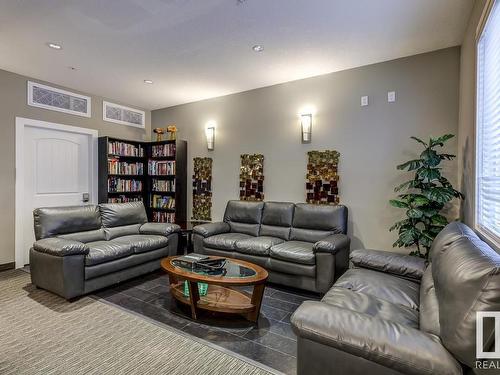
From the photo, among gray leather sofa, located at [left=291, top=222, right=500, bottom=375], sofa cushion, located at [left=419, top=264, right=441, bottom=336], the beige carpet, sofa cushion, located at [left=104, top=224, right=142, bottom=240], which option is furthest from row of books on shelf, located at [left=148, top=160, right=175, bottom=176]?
sofa cushion, located at [left=419, top=264, right=441, bottom=336]

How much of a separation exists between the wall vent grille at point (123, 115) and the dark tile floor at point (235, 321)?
307cm

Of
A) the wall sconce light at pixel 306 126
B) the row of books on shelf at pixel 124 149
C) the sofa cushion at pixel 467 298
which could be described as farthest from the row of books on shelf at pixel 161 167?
the sofa cushion at pixel 467 298

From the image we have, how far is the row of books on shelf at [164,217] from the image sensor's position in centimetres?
497

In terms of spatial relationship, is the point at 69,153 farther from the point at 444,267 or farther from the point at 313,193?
the point at 444,267

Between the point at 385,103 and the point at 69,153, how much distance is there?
4.67 m

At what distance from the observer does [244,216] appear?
160 inches

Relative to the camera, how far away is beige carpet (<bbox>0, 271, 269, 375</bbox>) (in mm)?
1812

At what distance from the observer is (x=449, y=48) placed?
2996mm

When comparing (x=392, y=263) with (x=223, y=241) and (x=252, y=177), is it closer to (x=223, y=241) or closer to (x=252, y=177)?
(x=223, y=241)

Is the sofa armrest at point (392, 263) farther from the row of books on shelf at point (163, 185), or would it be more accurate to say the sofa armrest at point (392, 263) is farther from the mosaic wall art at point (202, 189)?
the row of books on shelf at point (163, 185)

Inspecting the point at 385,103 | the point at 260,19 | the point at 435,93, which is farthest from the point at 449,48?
the point at 260,19

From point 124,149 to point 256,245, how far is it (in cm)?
315

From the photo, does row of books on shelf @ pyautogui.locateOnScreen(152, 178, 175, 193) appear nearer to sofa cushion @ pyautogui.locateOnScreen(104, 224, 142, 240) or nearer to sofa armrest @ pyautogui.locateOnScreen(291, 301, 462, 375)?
sofa cushion @ pyautogui.locateOnScreen(104, 224, 142, 240)

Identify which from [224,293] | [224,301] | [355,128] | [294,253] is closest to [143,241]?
[224,293]
